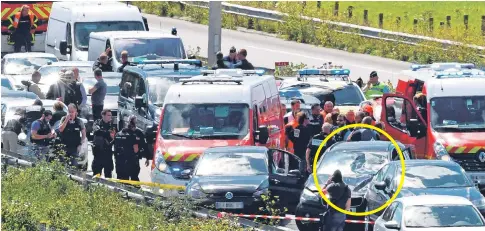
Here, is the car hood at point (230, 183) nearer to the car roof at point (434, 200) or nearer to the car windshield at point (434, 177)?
the car windshield at point (434, 177)

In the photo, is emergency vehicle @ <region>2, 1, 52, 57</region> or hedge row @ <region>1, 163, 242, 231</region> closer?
hedge row @ <region>1, 163, 242, 231</region>

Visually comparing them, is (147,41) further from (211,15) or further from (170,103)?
(170,103)

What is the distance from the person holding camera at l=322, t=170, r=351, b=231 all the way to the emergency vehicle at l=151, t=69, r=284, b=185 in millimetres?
4745

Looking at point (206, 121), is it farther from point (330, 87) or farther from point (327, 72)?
point (327, 72)

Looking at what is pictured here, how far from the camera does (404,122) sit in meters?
31.3

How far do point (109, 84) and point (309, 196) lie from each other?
13406mm

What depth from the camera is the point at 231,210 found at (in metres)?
25.9

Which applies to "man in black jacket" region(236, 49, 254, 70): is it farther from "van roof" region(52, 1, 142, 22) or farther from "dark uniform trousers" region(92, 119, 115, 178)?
"van roof" region(52, 1, 142, 22)

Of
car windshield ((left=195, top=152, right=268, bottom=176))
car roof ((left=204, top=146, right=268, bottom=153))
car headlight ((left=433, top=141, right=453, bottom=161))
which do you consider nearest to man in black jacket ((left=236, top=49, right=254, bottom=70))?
car headlight ((left=433, top=141, right=453, bottom=161))

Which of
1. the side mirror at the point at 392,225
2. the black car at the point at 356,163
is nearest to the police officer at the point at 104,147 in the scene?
the black car at the point at 356,163

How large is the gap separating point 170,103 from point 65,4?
16659mm

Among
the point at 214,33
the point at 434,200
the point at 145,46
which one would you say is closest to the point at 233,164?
the point at 434,200

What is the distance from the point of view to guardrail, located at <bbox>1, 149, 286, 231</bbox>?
22616 millimetres

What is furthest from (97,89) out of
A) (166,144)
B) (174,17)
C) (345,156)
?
(174,17)
